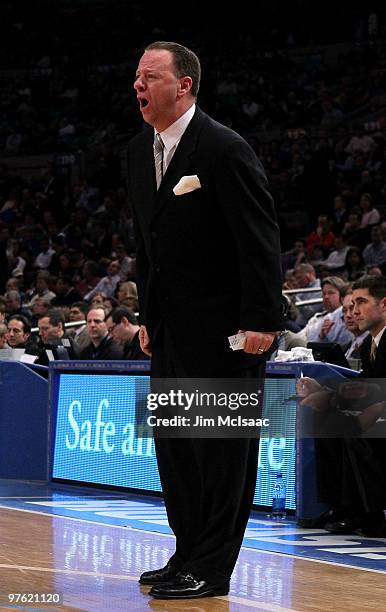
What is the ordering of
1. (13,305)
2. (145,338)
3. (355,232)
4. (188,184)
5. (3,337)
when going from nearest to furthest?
(188,184) → (145,338) → (3,337) → (355,232) → (13,305)

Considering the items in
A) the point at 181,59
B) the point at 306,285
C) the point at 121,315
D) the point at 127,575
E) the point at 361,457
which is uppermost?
the point at 306,285

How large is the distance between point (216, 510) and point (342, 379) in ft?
9.61

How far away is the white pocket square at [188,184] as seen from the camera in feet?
Answer: 13.5

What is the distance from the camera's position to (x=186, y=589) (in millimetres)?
3930

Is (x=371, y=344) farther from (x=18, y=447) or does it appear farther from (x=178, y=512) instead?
(x=18, y=447)

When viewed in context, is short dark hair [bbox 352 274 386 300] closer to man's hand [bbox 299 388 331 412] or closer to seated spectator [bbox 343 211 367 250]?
man's hand [bbox 299 388 331 412]

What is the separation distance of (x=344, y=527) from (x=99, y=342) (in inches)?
169

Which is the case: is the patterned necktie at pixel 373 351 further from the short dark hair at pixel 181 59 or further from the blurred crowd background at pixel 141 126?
the blurred crowd background at pixel 141 126

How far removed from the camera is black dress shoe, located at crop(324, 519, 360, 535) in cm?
650

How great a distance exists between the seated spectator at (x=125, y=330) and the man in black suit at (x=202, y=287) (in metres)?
5.72

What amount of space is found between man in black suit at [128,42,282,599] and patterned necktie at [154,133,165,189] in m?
0.01

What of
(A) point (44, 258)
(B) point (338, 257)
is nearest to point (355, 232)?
(B) point (338, 257)

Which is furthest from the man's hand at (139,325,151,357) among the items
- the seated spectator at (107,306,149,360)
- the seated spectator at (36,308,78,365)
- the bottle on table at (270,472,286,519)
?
the seated spectator at (36,308,78,365)

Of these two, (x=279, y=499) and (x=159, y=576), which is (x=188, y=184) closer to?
(x=159, y=576)
